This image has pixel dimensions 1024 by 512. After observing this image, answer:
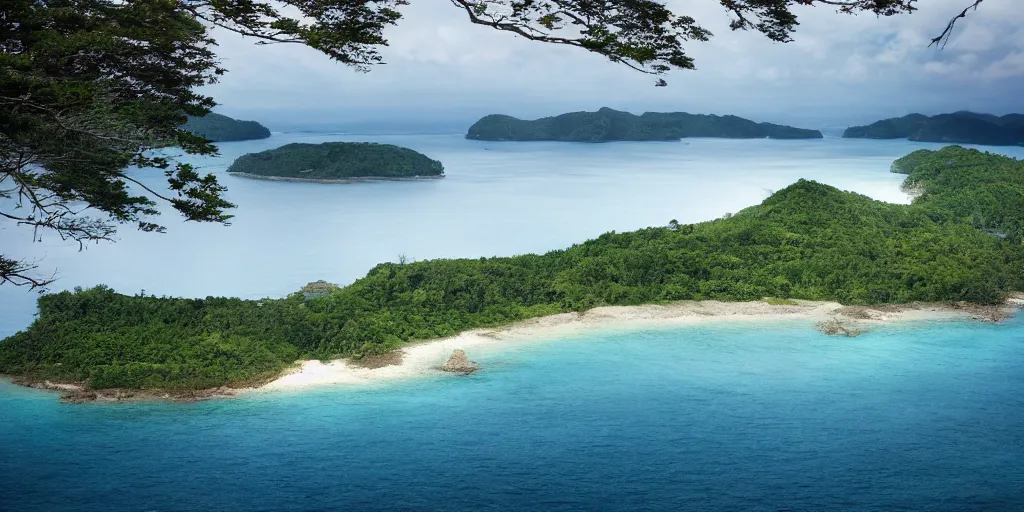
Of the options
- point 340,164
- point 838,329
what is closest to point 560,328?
point 838,329

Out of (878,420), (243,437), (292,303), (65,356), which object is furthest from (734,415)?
→ (65,356)

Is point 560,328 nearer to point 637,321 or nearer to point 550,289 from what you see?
point 637,321

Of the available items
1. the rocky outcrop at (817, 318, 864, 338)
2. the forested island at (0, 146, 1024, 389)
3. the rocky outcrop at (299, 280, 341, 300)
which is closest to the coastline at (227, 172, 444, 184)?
the forested island at (0, 146, 1024, 389)

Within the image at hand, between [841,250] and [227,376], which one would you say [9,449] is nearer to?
[227,376]

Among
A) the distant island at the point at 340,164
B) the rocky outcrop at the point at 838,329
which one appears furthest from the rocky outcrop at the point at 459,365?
the distant island at the point at 340,164


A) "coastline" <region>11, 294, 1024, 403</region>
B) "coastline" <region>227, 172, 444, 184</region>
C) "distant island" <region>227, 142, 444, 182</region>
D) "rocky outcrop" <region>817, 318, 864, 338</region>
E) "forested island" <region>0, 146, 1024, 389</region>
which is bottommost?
"rocky outcrop" <region>817, 318, 864, 338</region>

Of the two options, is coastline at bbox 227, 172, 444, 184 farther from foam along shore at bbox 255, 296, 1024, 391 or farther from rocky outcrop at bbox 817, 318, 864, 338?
rocky outcrop at bbox 817, 318, 864, 338
